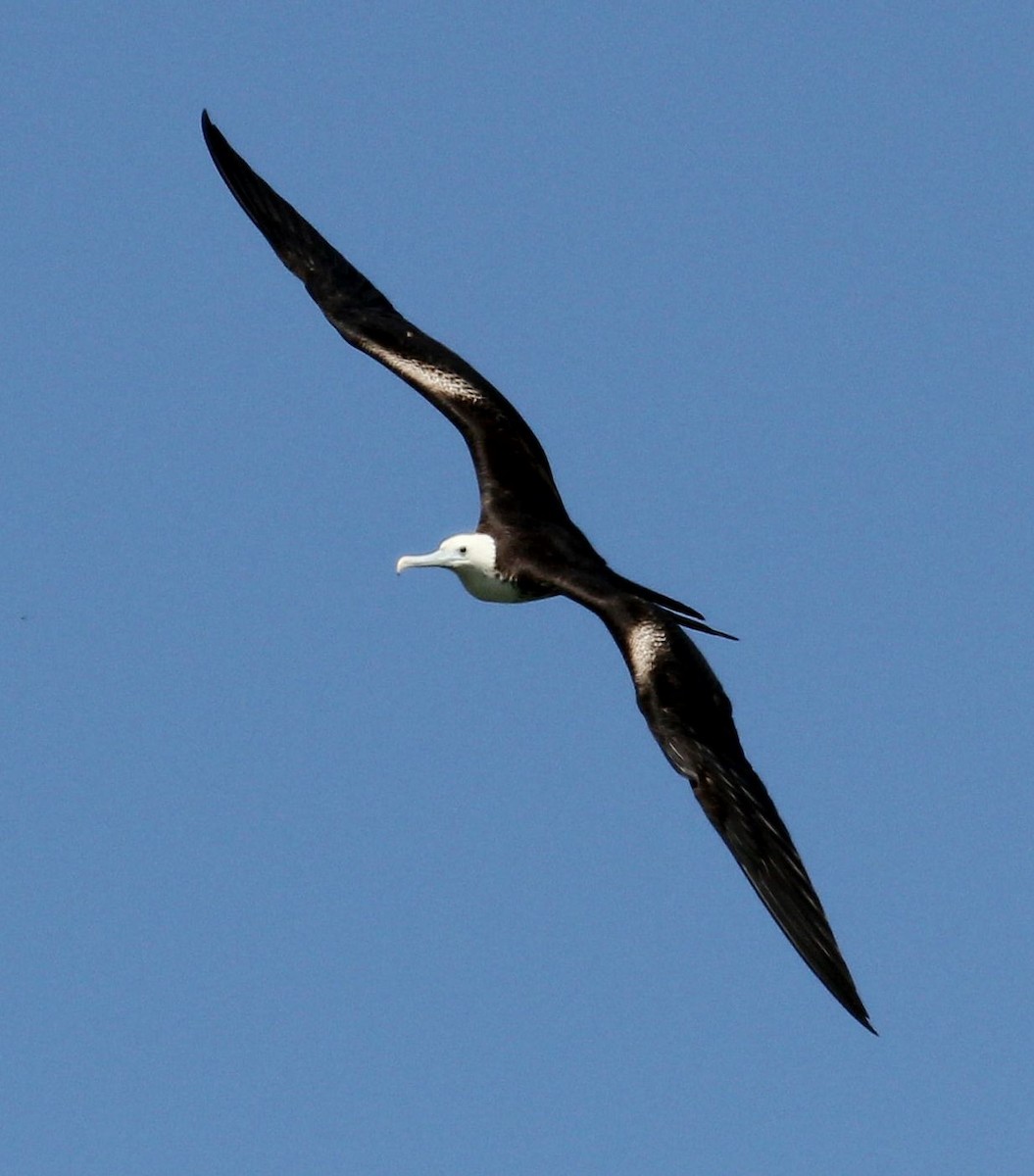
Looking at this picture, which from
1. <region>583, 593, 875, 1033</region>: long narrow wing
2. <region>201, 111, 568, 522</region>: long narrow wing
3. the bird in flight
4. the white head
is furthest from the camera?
<region>201, 111, 568, 522</region>: long narrow wing

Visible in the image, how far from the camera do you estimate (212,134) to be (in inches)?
876

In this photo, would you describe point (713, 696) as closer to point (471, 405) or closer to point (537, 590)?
point (537, 590)

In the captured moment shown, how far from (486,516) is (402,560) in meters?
0.85

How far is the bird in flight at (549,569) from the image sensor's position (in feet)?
55.5

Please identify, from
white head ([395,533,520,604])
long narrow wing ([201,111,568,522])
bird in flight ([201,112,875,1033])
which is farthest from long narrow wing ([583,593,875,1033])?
long narrow wing ([201,111,568,522])

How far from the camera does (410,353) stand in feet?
71.1

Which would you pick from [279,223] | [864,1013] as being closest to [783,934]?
[864,1013]

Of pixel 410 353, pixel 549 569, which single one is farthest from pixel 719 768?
pixel 410 353

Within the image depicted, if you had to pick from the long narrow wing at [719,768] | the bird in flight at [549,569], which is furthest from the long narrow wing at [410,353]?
the long narrow wing at [719,768]

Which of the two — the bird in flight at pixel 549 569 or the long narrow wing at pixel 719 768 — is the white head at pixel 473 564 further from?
the long narrow wing at pixel 719 768

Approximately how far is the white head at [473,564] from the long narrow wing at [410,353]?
565 mm

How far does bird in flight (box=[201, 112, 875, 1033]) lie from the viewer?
1691 centimetres

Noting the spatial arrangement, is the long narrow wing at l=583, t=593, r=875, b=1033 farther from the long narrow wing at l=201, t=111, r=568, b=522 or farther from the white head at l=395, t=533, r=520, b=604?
the long narrow wing at l=201, t=111, r=568, b=522

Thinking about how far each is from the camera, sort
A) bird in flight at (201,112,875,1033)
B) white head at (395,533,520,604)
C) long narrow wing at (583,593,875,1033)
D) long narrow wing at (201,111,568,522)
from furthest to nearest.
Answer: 1. long narrow wing at (201,111,568,522)
2. white head at (395,533,520,604)
3. bird in flight at (201,112,875,1033)
4. long narrow wing at (583,593,875,1033)
